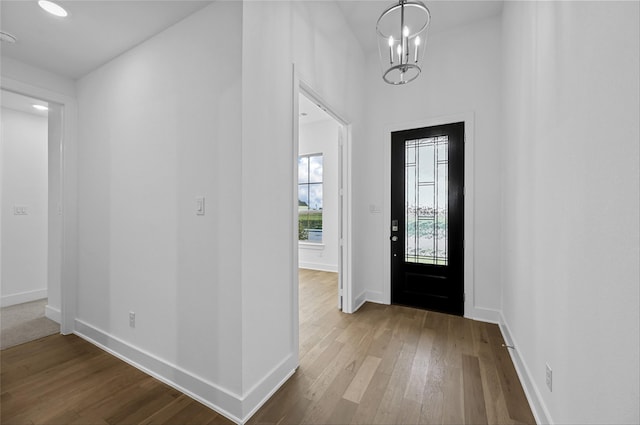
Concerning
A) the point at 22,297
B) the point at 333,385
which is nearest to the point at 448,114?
the point at 333,385

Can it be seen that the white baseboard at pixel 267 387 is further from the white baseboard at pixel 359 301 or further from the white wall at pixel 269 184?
the white baseboard at pixel 359 301

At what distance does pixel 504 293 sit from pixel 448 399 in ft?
5.12

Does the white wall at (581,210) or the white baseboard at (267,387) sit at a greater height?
the white wall at (581,210)

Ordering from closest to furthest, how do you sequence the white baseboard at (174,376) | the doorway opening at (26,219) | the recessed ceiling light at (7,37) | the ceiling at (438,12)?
the white baseboard at (174,376) → the recessed ceiling light at (7,37) → the ceiling at (438,12) → the doorway opening at (26,219)

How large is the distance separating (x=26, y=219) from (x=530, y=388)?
6279mm

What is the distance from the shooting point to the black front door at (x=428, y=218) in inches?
127

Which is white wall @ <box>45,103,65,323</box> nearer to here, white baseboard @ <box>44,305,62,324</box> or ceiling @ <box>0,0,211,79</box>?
white baseboard @ <box>44,305,62,324</box>

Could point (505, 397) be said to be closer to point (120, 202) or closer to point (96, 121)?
point (120, 202)

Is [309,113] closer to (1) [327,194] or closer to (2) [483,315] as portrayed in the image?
(1) [327,194]

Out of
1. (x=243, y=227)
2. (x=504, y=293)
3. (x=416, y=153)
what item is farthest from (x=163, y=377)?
(x=416, y=153)

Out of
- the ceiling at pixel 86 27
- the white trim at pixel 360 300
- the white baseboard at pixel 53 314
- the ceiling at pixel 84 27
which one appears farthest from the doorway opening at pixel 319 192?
the white baseboard at pixel 53 314

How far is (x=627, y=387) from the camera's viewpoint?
85cm

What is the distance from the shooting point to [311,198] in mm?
6113

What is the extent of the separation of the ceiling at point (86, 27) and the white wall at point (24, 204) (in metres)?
2.14
